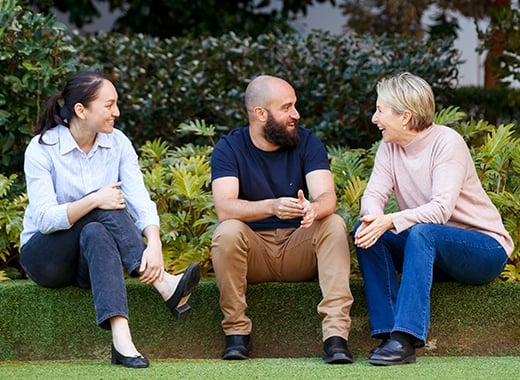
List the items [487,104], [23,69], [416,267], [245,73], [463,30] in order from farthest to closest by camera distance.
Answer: [463,30]
[487,104]
[245,73]
[23,69]
[416,267]

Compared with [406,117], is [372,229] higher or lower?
lower

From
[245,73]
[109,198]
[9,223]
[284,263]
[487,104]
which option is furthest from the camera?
[487,104]

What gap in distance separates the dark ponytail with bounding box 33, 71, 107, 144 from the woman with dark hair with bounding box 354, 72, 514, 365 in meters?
1.31

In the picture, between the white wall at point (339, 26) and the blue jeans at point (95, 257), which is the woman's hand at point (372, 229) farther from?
the white wall at point (339, 26)

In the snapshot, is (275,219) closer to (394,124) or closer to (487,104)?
(394,124)

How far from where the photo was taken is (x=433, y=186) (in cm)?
469

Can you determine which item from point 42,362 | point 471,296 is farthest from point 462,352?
point 42,362

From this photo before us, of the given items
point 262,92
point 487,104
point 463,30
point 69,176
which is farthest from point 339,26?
point 69,176

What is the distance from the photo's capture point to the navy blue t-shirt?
5012mm

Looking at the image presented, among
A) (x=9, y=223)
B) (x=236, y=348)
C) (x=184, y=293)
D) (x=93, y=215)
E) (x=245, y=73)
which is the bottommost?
(x=236, y=348)

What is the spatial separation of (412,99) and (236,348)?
1.37 metres

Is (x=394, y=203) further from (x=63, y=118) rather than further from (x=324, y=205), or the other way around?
(x=63, y=118)

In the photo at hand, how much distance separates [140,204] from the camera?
4.92m

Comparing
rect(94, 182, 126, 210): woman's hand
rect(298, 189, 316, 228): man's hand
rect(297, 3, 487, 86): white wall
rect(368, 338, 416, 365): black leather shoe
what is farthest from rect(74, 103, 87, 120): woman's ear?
rect(297, 3, 487, 86): white wall
